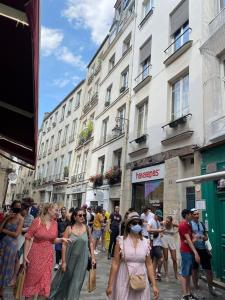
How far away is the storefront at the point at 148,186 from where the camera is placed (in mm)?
11852

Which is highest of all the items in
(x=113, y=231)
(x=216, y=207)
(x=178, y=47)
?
(x=178, y=47)

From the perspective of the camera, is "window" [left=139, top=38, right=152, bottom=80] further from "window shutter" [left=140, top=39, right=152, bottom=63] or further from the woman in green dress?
the woman in green dress

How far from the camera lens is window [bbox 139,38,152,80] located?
49.6 feet

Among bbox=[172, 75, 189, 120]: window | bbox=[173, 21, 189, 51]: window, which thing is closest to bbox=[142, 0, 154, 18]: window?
bbox=[173, 21, 189, 51]: window

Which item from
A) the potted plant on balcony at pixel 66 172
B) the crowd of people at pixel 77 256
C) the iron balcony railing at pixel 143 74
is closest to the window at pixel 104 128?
the iron balcony railing at pixel 143 74

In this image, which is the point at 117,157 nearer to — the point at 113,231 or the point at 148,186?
the point at 148,186

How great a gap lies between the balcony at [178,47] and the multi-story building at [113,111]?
154 inches

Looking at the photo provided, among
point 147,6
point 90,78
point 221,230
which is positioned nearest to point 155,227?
point 221,230

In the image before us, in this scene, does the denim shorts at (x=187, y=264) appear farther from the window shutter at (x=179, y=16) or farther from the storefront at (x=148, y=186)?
the window shutter at (x=179, y=16)

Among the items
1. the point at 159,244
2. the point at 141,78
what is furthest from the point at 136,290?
the point at 141,78

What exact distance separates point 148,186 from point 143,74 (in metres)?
6.02

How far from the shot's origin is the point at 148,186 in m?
12.8

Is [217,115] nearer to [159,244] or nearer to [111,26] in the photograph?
[159,244]

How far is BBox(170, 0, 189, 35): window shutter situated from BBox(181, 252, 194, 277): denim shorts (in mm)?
9635
